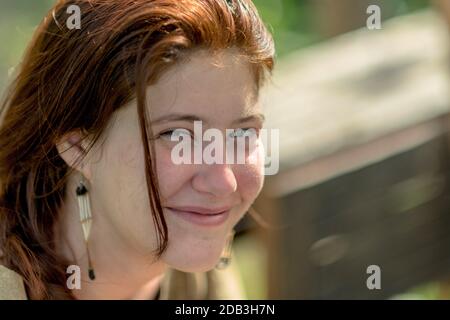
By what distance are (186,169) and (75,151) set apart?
8.3 inches

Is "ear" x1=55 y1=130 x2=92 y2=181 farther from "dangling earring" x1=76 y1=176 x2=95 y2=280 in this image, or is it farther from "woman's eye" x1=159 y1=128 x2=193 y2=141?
"woman's eye" x1=159 y1=128 x2=193 y2=141

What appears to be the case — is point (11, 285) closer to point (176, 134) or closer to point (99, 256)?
point (99, 256)

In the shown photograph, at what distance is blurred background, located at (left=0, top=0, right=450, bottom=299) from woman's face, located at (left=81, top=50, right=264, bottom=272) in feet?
2.17

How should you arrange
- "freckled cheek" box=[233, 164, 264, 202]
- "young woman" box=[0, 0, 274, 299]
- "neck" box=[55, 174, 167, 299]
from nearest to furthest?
Result: "young woman" box=[0, 0, 274, 299] < "freckled cheek" box=[233, 164, 264, 202] < "neck" box=[55, 174, 167, 299]

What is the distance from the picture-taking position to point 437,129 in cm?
290

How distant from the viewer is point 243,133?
1.61m

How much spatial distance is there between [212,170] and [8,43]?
97.7 inches

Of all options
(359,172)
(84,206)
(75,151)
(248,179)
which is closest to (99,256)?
(84,206)

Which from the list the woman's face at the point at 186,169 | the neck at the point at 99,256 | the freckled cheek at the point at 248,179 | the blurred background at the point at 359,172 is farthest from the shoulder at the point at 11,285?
the blurred background at the point at 359,172

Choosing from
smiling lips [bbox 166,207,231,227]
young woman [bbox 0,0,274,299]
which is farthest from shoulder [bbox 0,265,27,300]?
smiling lips [bbox 166,207,231,227]

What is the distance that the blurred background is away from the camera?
2.49 metres

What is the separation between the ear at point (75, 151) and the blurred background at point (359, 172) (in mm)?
708

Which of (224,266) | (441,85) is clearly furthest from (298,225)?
(441,85)

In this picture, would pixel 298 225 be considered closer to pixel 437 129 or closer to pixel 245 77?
pixel 437 129
